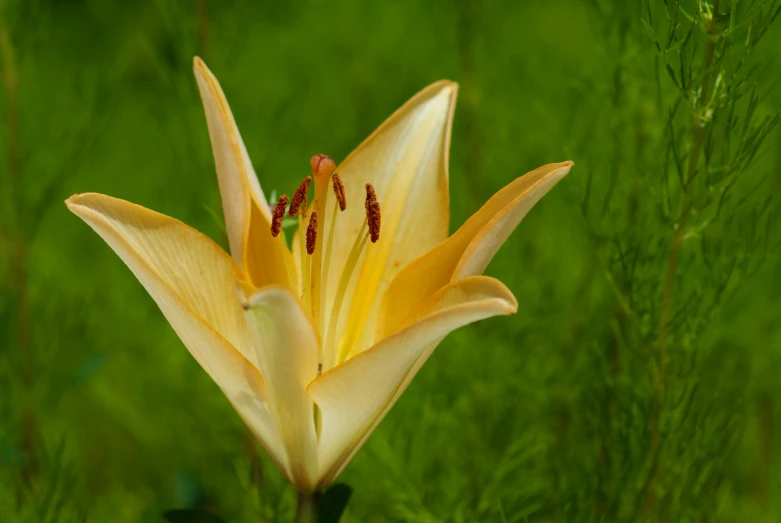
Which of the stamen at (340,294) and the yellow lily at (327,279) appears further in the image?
the stamen at (340,294)

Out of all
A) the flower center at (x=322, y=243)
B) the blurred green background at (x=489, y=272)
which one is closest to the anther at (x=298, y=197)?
the flower center at (x=322, y=243)

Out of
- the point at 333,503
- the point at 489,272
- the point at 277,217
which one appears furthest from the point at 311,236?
the point at 489,272

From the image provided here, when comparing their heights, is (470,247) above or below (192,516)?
above

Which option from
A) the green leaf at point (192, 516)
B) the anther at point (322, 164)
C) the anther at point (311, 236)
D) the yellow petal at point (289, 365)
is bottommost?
the green leaf at point (192, 516)

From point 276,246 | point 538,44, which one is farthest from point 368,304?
point 538,44

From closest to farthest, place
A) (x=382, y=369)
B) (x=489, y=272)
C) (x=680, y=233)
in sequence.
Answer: (x=382, y=369) < (x=680, y=233) < (x=489, y=272)

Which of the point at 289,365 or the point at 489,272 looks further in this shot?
the point at 489,272

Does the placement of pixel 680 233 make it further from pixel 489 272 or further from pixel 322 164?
pixel 489 272

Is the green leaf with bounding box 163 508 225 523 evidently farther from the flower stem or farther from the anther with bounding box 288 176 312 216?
the anther with bounding box 288 176 312 216

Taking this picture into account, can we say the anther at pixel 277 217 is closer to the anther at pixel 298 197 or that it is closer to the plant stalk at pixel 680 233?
the anther at pixel 298 197

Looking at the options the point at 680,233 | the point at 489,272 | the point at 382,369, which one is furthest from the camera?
the point at 489,272
